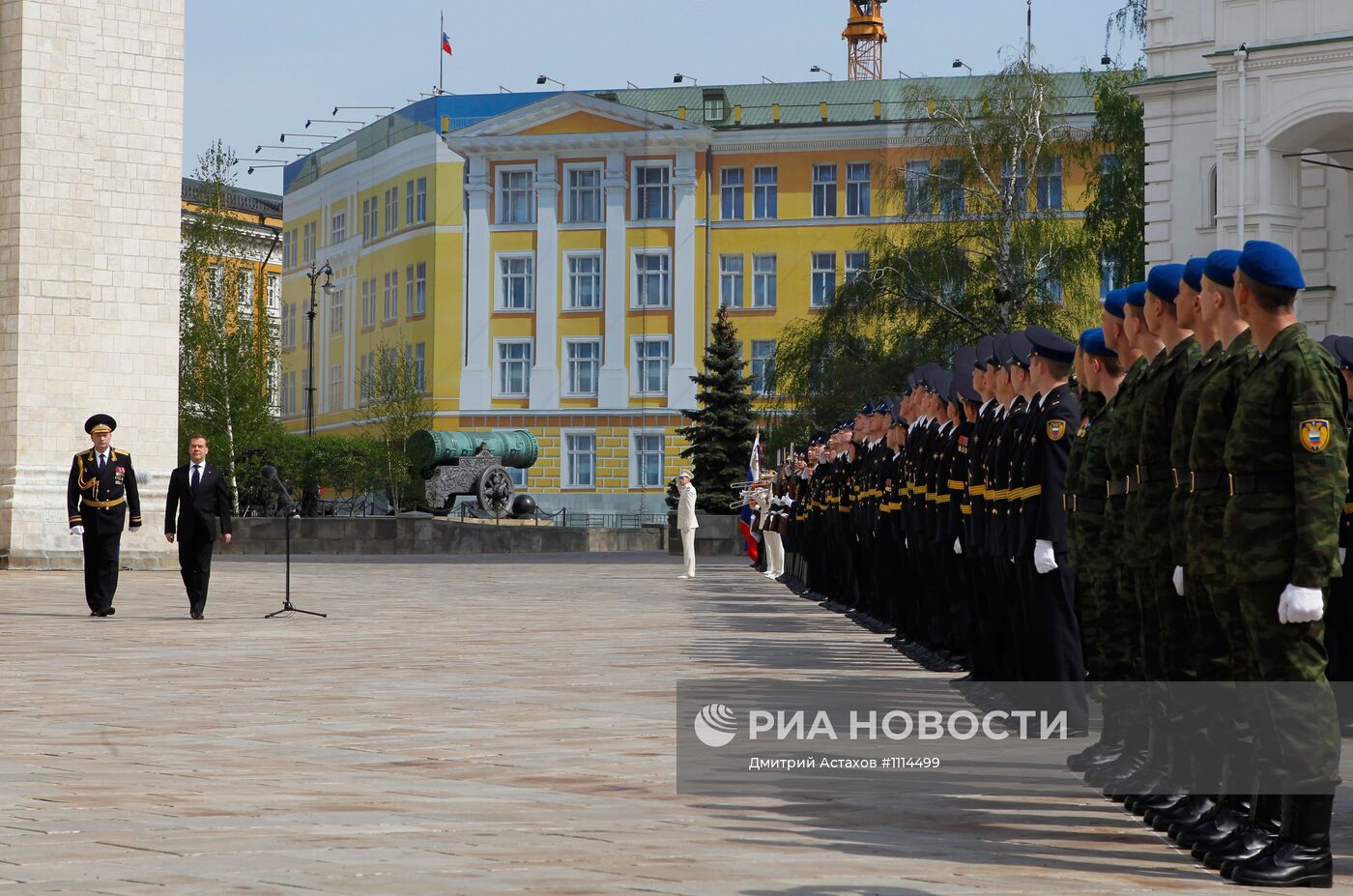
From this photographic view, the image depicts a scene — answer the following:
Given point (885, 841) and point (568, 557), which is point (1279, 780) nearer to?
point (885, 841)

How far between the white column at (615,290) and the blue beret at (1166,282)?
6402cm

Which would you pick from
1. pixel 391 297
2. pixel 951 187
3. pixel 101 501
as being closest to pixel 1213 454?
pixel 101 501

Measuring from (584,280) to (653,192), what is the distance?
400 centimetres

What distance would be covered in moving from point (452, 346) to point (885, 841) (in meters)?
68.2

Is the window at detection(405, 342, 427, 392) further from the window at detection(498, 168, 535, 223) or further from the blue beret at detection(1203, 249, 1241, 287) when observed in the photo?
the blue beret at detection(1203, 249, 1241, 287)

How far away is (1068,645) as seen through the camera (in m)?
10.6

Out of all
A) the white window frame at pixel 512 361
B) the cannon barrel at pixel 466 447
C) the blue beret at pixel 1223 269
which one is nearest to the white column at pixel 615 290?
the white window frame at pixel 512 361

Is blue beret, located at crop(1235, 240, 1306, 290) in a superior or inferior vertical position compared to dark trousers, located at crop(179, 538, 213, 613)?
superior

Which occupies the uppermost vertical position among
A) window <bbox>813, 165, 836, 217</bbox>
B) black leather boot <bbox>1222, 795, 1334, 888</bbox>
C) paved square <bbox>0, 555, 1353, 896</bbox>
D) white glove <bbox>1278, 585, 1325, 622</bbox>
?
window <bbox>813, 165, 836, 217</bbox>

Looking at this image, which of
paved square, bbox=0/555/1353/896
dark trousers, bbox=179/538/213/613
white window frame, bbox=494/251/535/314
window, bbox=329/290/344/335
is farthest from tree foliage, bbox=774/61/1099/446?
window, bbox=329/290/344/335

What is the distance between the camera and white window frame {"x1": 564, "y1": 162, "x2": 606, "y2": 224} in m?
72.8

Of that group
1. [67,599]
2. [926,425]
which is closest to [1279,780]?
[926,425]

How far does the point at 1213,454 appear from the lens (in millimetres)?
7188

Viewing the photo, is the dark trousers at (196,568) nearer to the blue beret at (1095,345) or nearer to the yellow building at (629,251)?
the blue beret at (1095,345)
